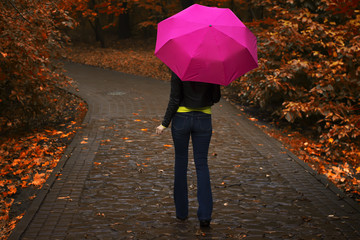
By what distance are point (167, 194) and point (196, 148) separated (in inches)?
56.0

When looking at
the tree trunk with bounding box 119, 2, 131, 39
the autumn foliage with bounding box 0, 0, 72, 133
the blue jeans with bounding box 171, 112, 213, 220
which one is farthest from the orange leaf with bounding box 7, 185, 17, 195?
the tree trunk with bounding box 119, 2, 131, 39

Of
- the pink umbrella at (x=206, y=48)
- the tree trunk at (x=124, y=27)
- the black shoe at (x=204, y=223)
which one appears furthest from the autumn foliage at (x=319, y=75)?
the tree trunk at (x=124, y=27)

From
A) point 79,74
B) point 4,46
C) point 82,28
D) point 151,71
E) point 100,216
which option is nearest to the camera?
point 100,216

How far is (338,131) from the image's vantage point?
321 inches

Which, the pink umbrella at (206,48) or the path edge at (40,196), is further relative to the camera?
the path edge at (40,196)

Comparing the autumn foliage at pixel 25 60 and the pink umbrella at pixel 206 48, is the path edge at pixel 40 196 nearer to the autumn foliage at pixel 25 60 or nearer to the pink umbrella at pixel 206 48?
the autumn foliage at pixel 25 60

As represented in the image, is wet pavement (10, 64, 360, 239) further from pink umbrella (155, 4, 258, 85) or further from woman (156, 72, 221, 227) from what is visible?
pink umbrella (155, 4, 258, 85)

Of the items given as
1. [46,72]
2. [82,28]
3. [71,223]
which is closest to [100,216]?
[71,223]

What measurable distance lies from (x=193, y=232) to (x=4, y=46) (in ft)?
15.8

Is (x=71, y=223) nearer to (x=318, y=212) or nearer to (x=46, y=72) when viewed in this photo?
(x=318, y=212)

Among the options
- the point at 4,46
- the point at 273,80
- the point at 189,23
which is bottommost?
the point at 273,80

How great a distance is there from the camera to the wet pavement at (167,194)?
470 centimetres

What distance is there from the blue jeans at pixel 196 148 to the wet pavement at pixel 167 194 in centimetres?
37

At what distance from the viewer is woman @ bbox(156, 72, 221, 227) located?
14.4 feet
